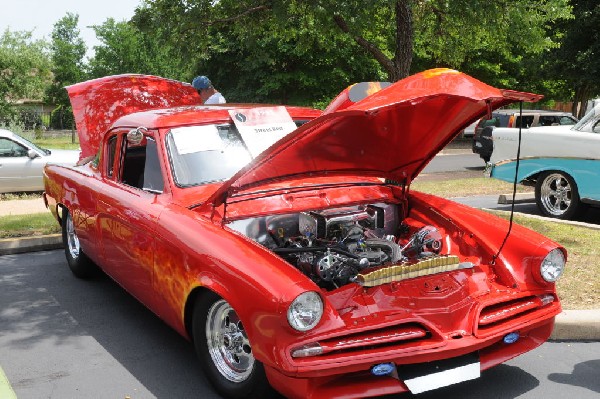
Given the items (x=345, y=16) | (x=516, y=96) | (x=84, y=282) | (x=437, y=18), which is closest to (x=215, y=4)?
(x=345, y=16)

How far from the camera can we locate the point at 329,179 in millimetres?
4992

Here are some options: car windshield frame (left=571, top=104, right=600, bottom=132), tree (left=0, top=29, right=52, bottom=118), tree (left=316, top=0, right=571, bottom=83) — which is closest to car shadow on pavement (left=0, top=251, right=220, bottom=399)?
tree (left=316, top=0, right=571, bottom=83)

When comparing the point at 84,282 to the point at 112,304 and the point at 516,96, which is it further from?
the point at 516,96

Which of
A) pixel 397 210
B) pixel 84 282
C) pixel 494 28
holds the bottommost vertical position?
pixel 84 282

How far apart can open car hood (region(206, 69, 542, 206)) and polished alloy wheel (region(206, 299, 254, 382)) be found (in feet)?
2.51

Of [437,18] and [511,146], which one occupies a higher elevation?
[437,18]

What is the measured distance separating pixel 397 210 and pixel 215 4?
4891 millimetres

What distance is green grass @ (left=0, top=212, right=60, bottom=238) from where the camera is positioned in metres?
8.13

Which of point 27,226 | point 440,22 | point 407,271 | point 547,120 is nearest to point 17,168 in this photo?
point 27,226

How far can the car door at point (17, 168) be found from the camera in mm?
12867

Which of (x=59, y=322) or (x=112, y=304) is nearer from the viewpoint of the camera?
(x=59, y=322)

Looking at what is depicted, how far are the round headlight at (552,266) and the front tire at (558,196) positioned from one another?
17.4 ft

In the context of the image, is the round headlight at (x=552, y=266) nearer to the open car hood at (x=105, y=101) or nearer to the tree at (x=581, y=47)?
the open car hood at (x=105, y=101)

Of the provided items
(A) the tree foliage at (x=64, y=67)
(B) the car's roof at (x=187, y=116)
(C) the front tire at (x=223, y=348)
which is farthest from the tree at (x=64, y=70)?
(C) the front tire at (x=223, y=348)
